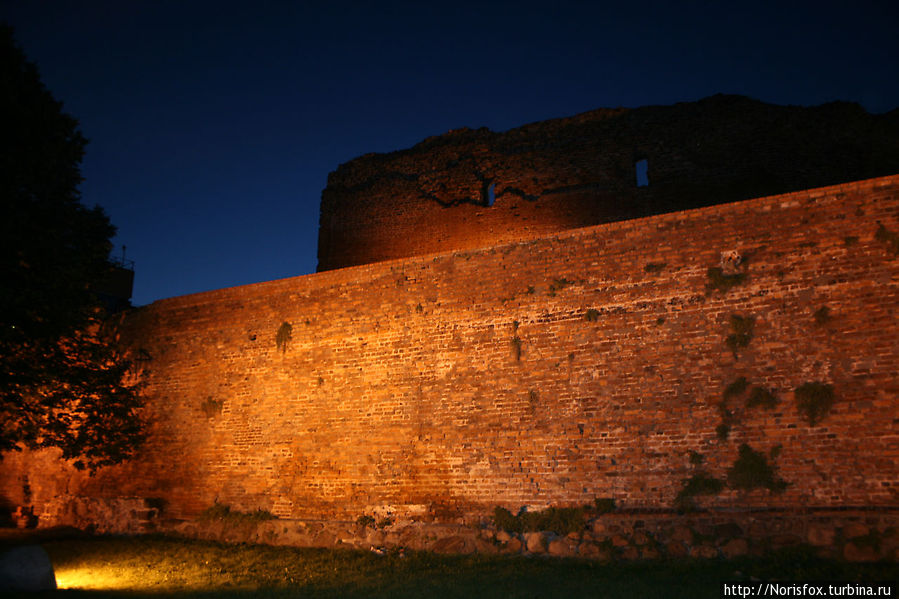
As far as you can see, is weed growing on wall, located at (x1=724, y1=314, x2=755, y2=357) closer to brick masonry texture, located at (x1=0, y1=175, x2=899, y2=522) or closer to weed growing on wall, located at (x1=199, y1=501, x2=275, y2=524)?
brick masonry texture, located at (x1=0, y1=175, x2=899, y2=522)

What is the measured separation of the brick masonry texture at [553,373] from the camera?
288 inches

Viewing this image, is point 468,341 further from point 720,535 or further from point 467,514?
point 720,535

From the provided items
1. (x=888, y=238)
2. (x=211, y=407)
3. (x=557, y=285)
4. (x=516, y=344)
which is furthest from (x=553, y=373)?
(x=211, y=407)

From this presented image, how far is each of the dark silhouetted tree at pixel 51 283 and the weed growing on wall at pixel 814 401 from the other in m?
10.9

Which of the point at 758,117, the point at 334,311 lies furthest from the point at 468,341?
the point at 758,117

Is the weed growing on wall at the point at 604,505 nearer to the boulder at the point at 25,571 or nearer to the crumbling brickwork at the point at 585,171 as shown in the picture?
the boulder at the point at 25,571

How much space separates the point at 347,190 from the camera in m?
18.4

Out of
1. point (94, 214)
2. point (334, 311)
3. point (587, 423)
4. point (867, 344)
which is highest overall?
point (94, 214)

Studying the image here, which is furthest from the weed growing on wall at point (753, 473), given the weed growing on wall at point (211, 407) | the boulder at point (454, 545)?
the weed growing on wall at point (211, 407)

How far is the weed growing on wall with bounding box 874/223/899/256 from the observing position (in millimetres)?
7238

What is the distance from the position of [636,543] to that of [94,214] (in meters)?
10.8

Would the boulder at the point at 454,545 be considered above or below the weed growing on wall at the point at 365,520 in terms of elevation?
below

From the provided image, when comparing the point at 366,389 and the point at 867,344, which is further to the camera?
the point at 366,389

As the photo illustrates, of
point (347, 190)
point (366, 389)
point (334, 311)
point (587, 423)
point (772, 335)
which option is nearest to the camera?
point (772, 335)
